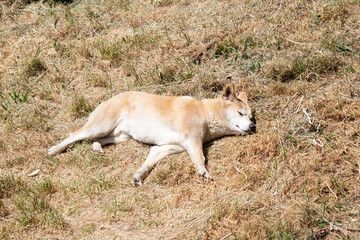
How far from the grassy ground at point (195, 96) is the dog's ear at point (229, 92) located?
526 mm

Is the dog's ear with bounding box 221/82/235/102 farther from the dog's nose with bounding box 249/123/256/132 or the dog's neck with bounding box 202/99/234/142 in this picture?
the dog's nose with bounding box 249/123/256/132

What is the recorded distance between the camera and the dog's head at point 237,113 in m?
6.81

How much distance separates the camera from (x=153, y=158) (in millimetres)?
6617

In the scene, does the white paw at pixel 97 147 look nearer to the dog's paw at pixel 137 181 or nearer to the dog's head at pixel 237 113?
the dog's paw at pixel 137 181

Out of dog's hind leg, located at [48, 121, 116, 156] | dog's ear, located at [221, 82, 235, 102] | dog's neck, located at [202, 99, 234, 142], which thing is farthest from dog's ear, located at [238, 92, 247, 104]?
dog's hind leg, located at [48, 121, 116, 156]

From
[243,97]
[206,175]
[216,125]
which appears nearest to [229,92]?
[243,97]

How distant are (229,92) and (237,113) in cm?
37

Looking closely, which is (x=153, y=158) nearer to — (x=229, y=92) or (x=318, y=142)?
(x=229, y=92)

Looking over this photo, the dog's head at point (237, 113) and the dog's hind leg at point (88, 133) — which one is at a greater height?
the dog's hind leg at point (88, 133)

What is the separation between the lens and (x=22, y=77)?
348 inches

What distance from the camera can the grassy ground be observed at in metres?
5.41

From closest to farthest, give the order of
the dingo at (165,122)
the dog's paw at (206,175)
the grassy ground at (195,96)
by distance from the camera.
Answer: the grassy ground at (195,96), the dog's paw at (206,175), the dingo at (165,122)

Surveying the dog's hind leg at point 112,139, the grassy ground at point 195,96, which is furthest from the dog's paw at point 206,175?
the dog's hind leg at point 112,139

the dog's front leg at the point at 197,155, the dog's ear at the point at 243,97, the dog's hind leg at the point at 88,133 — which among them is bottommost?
the dog's front leg at the point at 197,155
